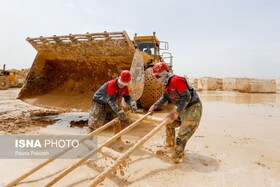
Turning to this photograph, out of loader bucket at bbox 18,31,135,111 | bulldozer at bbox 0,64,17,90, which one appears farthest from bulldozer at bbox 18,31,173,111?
bulldozer at bbox 0,64,17,90

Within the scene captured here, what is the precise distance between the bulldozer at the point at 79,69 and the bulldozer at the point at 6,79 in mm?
15031

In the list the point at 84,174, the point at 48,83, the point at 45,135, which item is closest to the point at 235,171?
the point at 84,174

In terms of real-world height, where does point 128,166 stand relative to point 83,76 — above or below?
below

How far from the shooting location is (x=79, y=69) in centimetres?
683

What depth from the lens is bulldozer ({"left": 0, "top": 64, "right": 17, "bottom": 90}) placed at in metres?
19.5

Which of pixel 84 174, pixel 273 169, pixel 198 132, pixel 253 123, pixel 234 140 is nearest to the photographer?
pixel 84 174

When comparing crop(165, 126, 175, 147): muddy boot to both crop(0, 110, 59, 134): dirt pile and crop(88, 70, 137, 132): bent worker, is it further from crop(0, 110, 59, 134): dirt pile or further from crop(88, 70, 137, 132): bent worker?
crop(0, 110, 59, 134): dirt pile

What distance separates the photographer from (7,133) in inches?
184

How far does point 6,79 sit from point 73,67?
1591cm

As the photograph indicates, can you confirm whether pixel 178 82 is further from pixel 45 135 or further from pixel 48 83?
pixel 48 83

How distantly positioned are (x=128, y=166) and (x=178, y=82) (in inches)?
52.4

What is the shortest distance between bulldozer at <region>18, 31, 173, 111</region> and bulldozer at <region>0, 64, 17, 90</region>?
15031mm

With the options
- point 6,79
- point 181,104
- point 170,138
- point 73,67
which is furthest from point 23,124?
point 6,79

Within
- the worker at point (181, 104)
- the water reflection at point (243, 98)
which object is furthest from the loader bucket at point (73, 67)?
the water reflection at point (243, 98)
